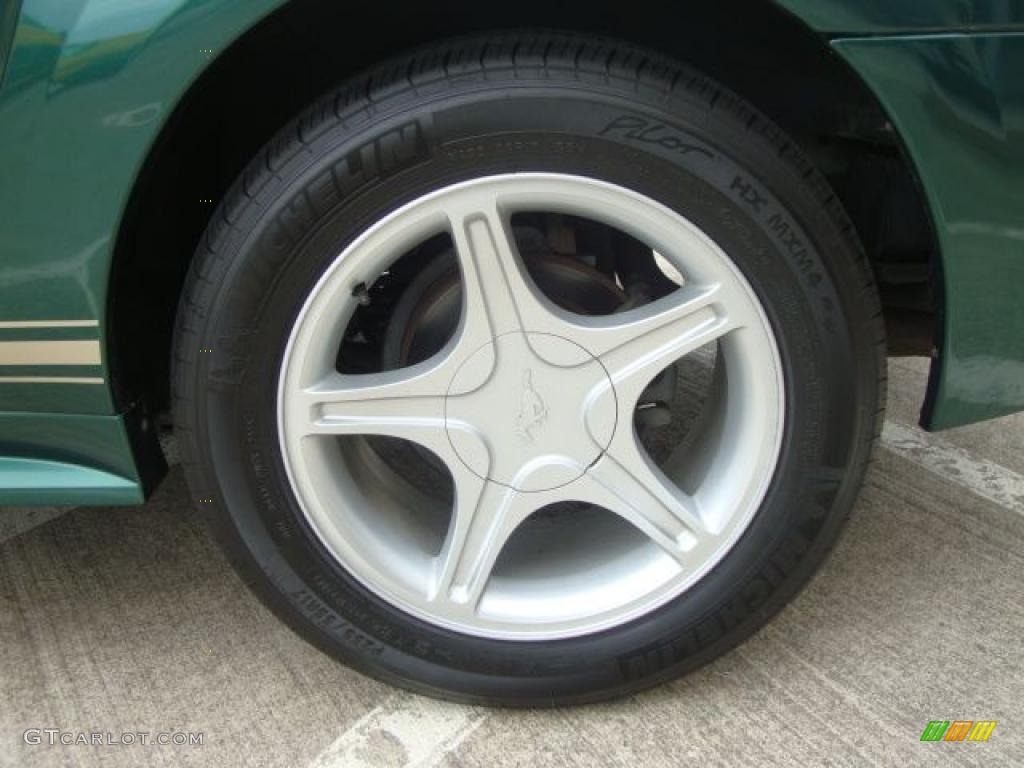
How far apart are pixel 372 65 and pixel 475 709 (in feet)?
3.22

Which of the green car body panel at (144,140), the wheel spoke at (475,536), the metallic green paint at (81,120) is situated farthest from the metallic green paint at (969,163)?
the metallic green paint at (81,120)

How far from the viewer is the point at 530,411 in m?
1.29

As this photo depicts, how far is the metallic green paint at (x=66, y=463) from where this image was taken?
4.09 ft

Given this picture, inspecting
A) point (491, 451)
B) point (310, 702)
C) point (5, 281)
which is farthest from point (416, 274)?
point (310, 702)

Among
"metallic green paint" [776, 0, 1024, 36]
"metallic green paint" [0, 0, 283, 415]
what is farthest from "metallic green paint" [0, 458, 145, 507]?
"metallic green paint" [776, 0, 1024, 36]

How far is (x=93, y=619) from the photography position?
1.59 m

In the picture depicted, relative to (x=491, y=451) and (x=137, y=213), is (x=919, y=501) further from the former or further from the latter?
(x=137, y=213)

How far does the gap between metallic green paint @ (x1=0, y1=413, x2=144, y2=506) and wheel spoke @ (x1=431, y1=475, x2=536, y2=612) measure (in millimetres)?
454

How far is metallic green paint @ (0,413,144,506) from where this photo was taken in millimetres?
1248

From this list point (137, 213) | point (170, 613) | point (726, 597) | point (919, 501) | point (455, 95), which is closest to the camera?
point (455, 95)

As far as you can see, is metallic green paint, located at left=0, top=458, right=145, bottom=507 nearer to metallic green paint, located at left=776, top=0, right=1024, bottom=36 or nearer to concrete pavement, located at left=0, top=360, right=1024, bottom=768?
concrete pavement, located at left=0, top=360, right=1024, bottom=768

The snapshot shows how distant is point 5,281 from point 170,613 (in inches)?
27.8

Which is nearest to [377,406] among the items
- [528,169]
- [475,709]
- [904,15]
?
[528,169]

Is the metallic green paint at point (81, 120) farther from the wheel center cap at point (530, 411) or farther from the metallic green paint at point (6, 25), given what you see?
the wheel center cap at point (530, 411)
